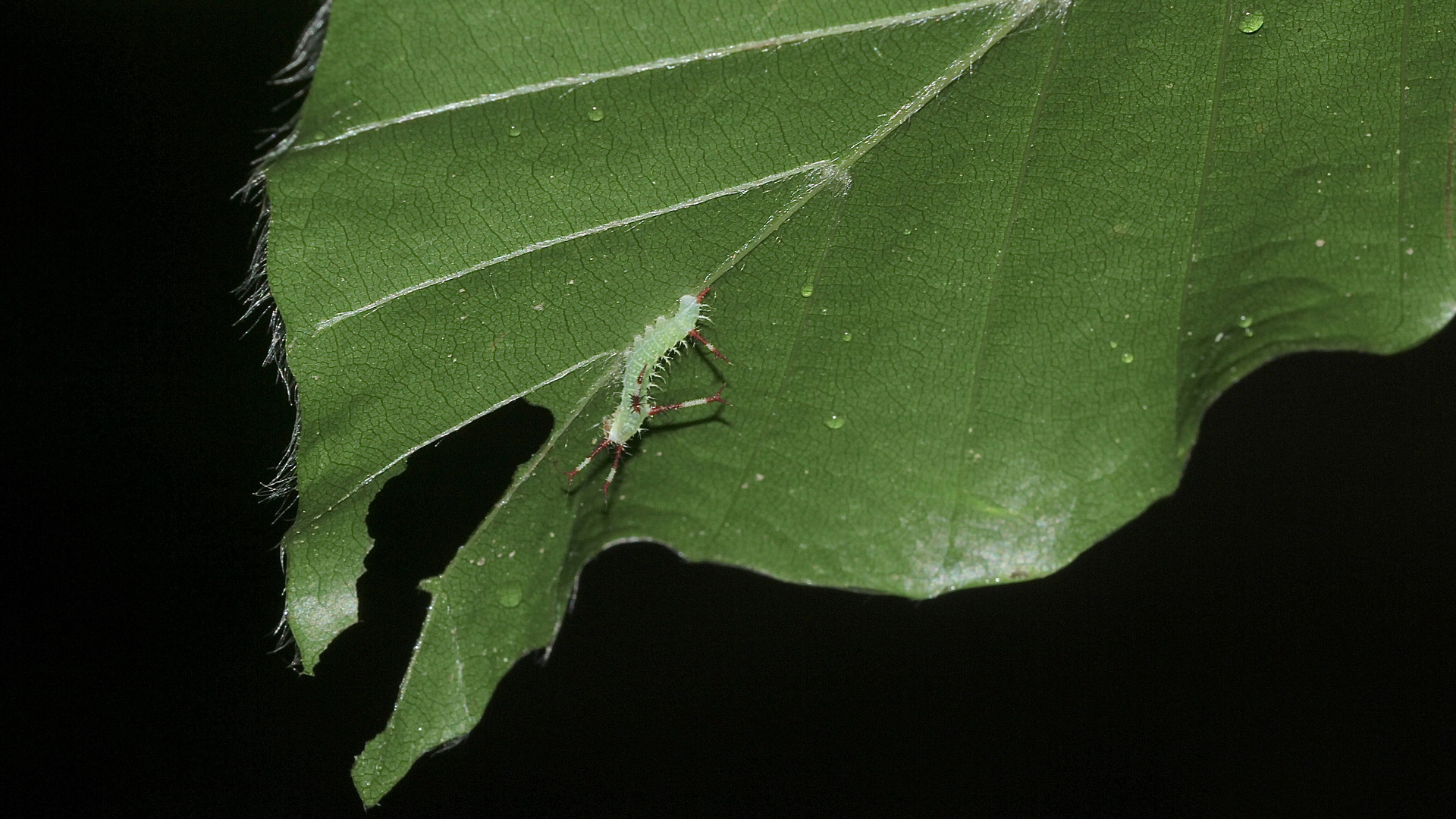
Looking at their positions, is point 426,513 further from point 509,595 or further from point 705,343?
point 705,343

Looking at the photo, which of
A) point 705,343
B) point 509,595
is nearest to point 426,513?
point 509,595

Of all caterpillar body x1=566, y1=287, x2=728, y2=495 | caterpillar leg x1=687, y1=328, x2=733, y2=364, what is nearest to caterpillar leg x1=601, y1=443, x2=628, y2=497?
caterpillar body x1=566, y1=287, x2=728, y2=495

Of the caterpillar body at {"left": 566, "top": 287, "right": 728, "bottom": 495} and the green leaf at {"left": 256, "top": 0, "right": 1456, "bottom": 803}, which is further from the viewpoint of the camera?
the caterpillar body at {"left": 566, "top": 287, "right": 728, "bottom": 495}

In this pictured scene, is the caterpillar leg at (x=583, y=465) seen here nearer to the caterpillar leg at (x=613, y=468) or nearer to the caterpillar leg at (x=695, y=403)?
the caterpillar leg at (x=613, y=468)

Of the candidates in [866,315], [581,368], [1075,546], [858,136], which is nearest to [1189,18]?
[858,136]

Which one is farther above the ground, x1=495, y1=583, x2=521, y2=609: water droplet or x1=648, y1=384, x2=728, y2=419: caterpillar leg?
x1=648, y1=384, x2=728, y2=419: caterpillar leg

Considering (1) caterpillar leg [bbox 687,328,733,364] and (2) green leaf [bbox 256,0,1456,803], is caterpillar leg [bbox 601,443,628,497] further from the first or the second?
(1) caterpillar leg [bbox 687,328,733,364]

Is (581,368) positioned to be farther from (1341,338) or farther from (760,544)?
(1341,338)

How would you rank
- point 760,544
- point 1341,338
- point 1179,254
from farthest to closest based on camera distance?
point 760,544 → point 1179,254 → point 1341,338
